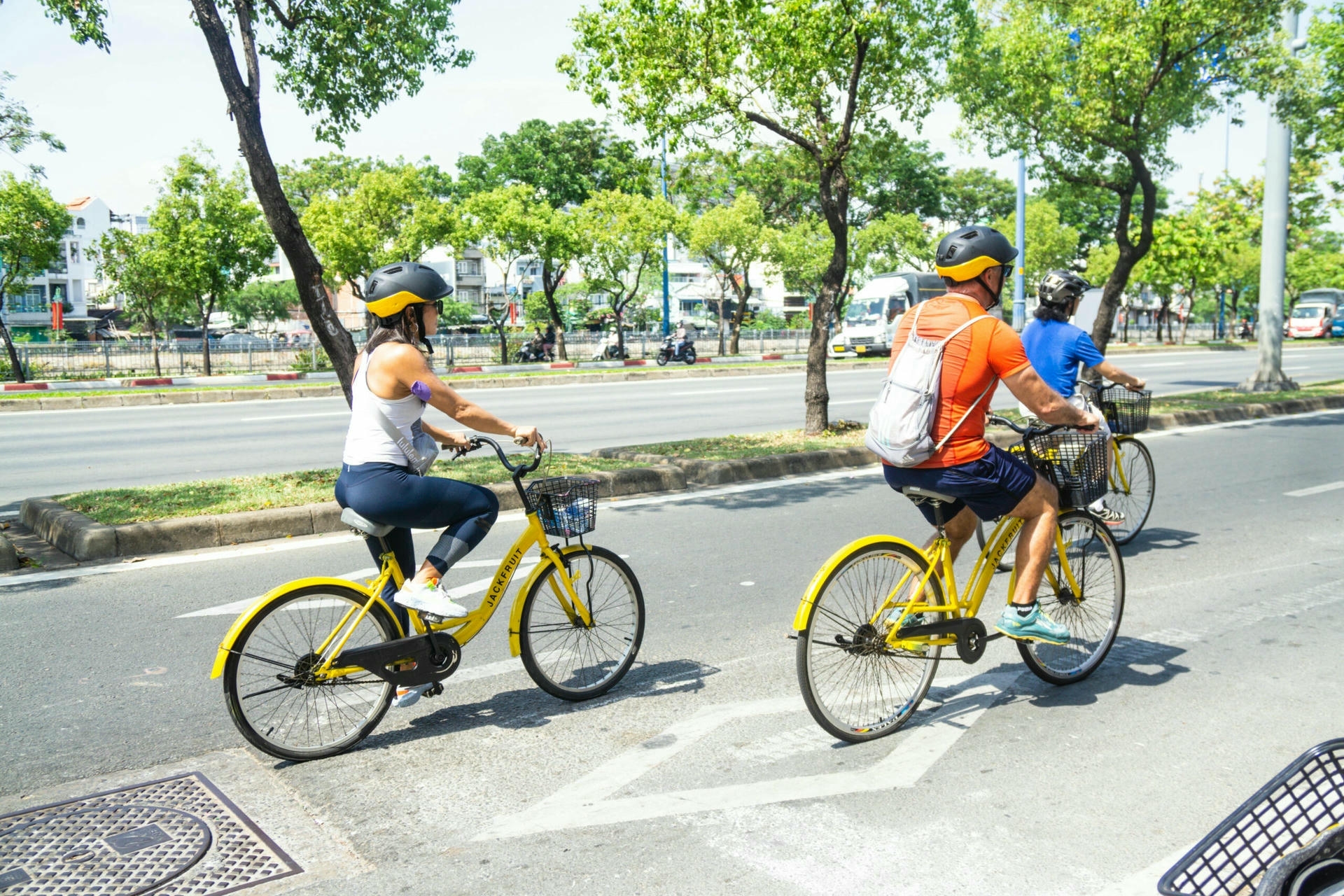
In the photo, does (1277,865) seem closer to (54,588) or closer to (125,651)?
(125,651)

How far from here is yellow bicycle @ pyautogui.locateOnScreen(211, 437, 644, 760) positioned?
3871 mm

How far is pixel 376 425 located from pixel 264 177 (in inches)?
239

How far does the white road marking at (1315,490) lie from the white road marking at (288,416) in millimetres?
12441

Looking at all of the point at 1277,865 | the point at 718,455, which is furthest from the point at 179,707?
the point at 718,455

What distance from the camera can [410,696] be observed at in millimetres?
4254

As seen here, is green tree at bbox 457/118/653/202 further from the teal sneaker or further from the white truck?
the teal sneaker

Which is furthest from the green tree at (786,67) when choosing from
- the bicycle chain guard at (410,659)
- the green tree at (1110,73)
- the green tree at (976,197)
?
the green tree at (976,197)

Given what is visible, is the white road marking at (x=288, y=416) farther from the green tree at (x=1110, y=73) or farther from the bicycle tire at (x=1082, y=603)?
the bicycle tire at (x=1082, y=603)

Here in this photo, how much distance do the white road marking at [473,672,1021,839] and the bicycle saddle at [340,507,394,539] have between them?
3.84ft

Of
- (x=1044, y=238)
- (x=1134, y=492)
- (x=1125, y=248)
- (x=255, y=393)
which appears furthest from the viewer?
(x=1044, y=238)

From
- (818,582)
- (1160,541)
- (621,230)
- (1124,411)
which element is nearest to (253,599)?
(818,582)

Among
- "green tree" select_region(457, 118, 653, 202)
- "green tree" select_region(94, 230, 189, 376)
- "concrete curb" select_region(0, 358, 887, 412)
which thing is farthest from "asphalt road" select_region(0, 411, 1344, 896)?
"green tree" select_region(457, 118, 653, 202)

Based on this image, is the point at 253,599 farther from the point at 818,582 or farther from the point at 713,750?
the point at 818,582

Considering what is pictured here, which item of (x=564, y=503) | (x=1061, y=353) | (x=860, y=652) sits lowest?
(x=860, y=652)
